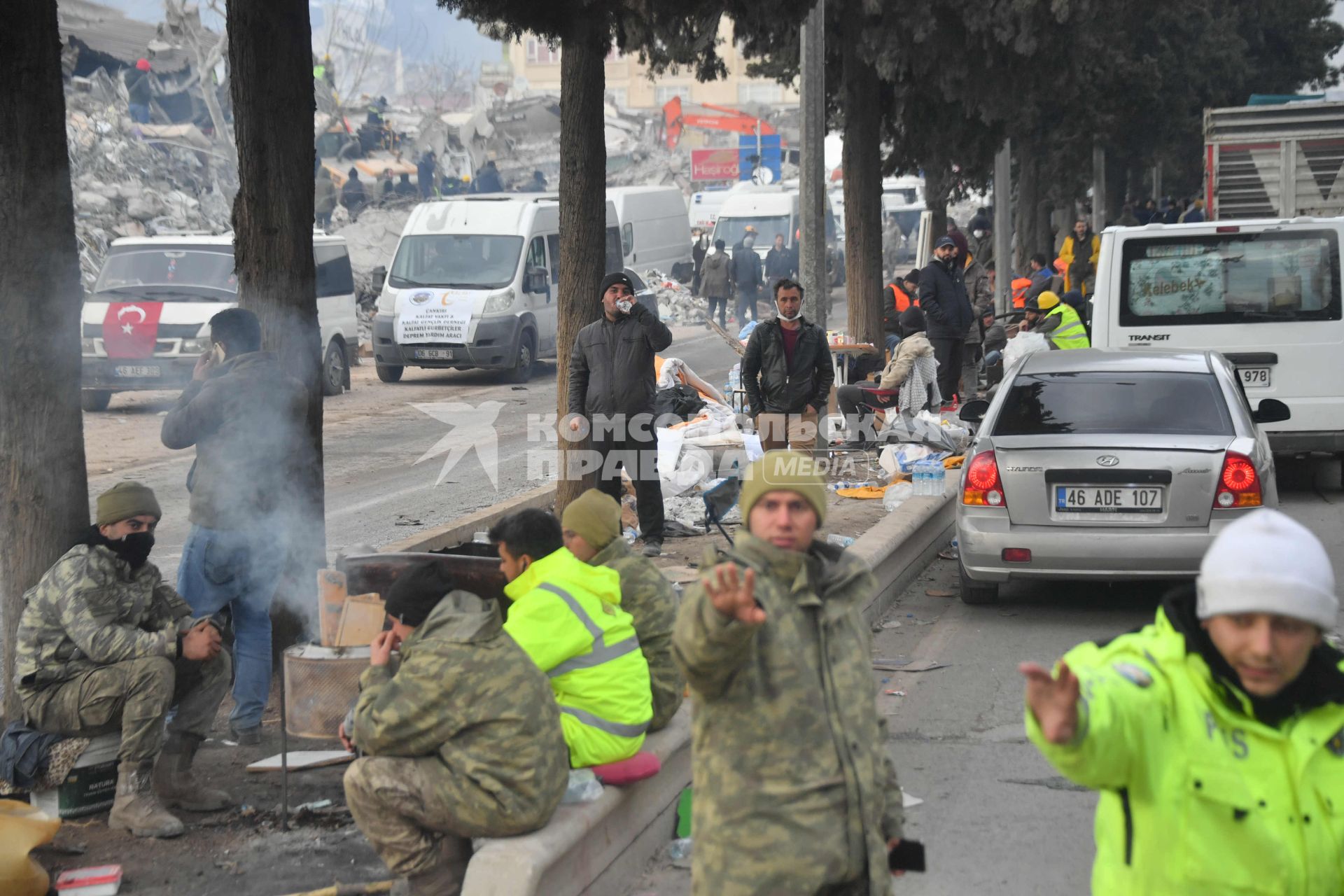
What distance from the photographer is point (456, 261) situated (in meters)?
22.0

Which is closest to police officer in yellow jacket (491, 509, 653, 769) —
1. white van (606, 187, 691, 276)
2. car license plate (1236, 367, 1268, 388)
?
car license plate (1236, 367, 1268, 388)

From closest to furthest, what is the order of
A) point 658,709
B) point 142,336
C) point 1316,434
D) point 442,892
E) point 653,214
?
point 442,892
point 658,709
point 1316,434
point 142,336
point 653,214

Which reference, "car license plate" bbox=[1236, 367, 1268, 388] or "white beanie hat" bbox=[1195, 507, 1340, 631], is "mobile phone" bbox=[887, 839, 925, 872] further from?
"car license plate" bbox=[1236, 367, 1268, 388]

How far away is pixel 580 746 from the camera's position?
4.61 metres

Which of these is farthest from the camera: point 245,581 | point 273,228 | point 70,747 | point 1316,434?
point 1316,434

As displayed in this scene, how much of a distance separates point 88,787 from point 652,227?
2754cm

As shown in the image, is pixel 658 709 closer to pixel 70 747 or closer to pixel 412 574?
pixel 412 574

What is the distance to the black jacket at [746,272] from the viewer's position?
3164cm

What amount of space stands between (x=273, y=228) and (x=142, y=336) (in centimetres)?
1189

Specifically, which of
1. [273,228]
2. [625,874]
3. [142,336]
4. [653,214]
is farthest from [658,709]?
[653,214]

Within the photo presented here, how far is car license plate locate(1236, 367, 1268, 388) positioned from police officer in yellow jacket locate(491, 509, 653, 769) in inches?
326

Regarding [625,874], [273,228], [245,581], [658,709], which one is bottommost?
[625,874]

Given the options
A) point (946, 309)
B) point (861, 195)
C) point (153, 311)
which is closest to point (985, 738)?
point (946, 309)

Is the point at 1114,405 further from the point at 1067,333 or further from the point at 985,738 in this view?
the point at 1067,333
